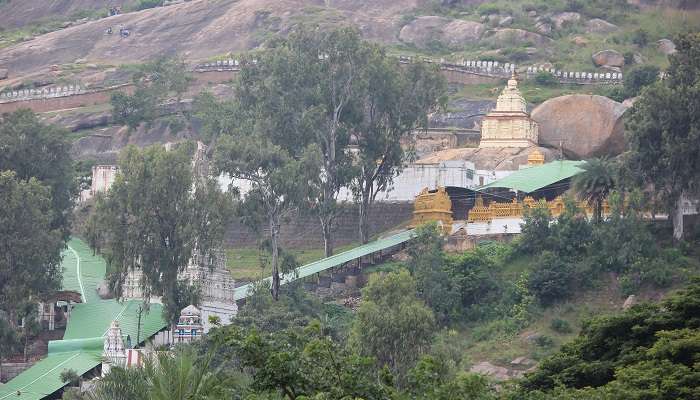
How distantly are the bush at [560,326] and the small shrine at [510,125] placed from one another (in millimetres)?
16152

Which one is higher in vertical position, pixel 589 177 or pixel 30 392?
pixel 589 177

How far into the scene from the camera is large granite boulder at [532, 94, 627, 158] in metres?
63.2

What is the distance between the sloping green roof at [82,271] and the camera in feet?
188

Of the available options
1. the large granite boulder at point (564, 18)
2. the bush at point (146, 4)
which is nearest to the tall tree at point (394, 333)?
the large granite boulder at point (564, 18)

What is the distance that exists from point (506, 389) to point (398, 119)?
26.6m

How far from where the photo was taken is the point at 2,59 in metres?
92.5

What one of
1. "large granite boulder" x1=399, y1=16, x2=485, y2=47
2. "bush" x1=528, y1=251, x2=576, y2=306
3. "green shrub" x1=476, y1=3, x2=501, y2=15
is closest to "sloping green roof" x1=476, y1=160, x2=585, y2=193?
"bush" x1=528, y1=251, x2=576, y2=306

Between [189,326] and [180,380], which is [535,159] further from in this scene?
[180,380]

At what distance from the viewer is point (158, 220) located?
170ft

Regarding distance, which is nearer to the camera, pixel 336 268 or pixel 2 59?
pixel 336 268

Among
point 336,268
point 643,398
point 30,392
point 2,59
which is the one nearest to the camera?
point 643,398

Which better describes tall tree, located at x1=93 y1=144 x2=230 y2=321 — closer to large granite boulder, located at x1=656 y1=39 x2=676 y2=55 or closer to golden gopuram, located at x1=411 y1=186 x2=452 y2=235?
golden gopuram, located at x1=411 y1=186 x2=452 y2=235

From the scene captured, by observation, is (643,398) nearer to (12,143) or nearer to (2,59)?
(12,143)

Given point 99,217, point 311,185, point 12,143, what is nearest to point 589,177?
point 311,185
